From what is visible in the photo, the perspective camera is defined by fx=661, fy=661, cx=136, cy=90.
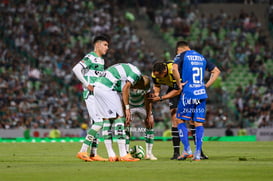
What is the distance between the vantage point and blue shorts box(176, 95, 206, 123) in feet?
49.5

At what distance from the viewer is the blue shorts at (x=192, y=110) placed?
15094 millimetres

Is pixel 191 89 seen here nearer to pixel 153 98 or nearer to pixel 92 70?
pixel 153 98

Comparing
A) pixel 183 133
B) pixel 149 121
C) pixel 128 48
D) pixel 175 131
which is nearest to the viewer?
pixel 183 133

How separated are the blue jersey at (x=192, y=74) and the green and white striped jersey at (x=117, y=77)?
104cm

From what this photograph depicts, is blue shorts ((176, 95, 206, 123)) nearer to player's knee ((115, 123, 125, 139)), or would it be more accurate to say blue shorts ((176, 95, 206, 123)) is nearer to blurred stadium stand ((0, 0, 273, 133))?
player's knee ((115, 123, 125, 139))

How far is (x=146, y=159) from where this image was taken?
1605cm

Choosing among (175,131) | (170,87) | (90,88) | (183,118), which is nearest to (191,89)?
(183,118)

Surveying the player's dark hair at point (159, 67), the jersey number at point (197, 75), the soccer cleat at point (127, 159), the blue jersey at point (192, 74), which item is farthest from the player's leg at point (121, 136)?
the jersey number at point (197, 75)

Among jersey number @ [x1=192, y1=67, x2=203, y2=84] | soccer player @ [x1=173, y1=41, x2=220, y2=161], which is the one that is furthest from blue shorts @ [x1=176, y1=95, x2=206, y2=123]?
jersey number @ [x1=192, y1=67, x2=203, y2=84]

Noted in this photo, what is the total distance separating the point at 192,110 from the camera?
49.7 ft

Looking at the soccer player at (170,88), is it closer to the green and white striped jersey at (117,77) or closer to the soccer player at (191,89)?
the soccer player at (191,89)

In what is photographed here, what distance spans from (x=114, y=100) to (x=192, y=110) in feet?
5.91

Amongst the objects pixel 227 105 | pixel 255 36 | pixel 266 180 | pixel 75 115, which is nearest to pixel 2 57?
pixel 75 115

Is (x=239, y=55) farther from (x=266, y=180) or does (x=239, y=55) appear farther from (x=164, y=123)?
(x=266, y=180)
